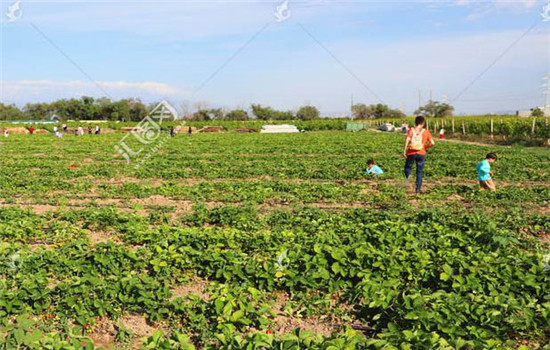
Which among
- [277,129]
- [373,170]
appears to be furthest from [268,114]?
[373,170]

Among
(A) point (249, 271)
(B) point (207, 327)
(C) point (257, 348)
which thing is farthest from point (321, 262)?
(C) point (257, 348)

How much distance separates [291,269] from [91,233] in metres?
4.38

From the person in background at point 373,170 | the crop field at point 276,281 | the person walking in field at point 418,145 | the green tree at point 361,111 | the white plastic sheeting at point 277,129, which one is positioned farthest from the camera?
the green tree at point 361,111

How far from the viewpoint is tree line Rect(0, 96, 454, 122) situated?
96.9m

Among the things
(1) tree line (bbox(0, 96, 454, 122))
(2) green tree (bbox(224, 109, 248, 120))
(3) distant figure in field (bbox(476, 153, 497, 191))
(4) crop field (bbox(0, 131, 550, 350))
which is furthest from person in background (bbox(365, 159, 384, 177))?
(2) green tree (bbox(224, 109, 248, 120))

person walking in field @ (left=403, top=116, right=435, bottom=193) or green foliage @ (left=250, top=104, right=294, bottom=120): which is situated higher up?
green foliage @ (left=250, top=104, right=294, bottom=120)

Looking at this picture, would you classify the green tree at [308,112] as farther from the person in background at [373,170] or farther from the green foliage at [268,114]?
the person in background at [373,170]

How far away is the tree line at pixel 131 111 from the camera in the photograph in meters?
96.9

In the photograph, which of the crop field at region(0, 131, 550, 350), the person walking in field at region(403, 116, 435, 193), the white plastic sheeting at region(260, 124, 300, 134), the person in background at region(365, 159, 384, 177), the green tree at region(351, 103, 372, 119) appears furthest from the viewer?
the green tree at region(351, 103, 372, 119)

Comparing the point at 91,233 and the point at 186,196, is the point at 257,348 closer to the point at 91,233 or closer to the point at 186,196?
the point at 91,233

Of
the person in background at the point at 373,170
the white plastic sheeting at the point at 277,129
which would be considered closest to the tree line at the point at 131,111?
the white plastic sheeting at the point at 277,129

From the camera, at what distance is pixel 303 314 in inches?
207

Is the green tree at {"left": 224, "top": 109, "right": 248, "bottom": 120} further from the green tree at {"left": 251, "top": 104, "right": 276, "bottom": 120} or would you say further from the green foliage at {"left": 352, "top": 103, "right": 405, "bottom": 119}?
the green foliage at {"left": 352, "top": 103, "right": 405, "bottom": 119}

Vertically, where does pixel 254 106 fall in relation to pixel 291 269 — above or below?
above
